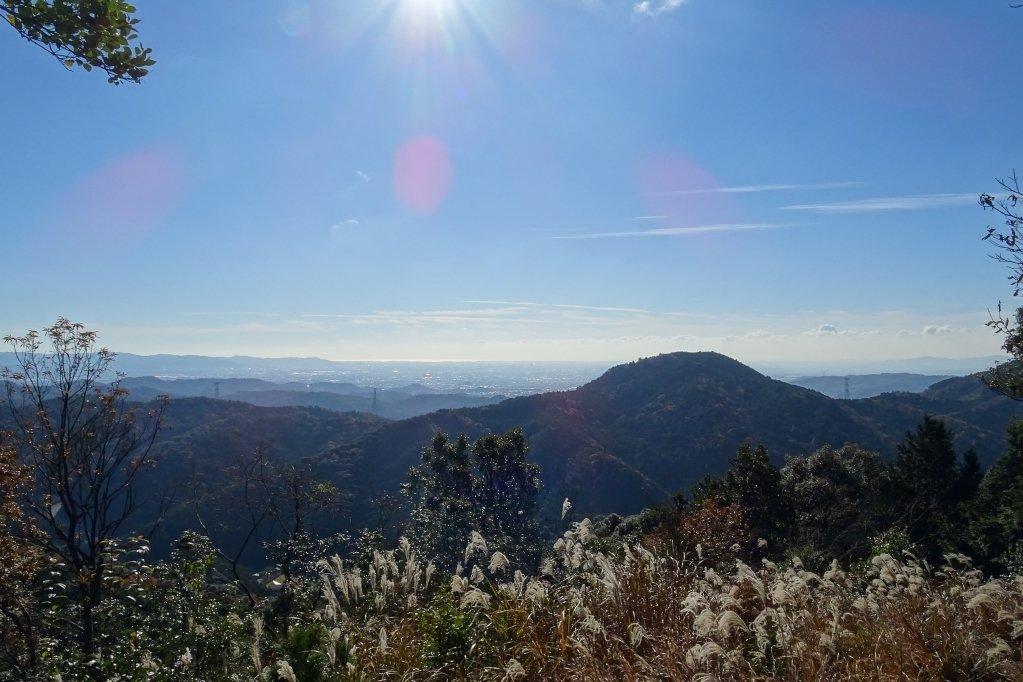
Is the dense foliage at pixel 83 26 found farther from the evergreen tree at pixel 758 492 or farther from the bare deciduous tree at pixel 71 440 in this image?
the evergreen tree at pixel 758 492

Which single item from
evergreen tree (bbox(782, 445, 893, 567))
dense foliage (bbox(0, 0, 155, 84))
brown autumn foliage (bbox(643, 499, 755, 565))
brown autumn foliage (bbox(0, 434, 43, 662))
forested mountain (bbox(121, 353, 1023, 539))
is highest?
dense foliage (bbox(0, 0, 155, 84))

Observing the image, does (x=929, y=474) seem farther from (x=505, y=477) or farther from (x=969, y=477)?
(x=505, y=477)

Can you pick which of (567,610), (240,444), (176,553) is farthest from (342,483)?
(567,610)

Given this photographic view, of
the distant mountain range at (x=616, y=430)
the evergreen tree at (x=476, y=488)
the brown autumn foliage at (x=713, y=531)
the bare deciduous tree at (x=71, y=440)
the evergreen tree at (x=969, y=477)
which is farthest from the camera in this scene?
the distant mountain range at (x=616, y=430)

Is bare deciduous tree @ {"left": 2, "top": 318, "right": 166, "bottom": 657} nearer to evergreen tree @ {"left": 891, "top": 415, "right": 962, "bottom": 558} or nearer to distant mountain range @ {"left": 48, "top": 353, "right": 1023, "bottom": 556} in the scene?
evergreen tree @ {"left": 891, "top": 415, "right": 962, "bottom": 558}

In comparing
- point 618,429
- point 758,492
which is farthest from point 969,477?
point 618,429

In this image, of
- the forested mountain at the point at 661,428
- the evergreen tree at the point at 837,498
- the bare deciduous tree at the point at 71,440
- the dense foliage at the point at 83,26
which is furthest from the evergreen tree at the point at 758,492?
the forested mountain at the point at 661,428

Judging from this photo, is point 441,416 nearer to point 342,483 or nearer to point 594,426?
point 594,426

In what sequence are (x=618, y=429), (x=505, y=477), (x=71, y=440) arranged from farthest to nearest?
(x=618, y=429) → (x=505, y=477) → (x=71, y=440)

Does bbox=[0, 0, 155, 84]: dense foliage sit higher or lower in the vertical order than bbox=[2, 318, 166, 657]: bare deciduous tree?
higher

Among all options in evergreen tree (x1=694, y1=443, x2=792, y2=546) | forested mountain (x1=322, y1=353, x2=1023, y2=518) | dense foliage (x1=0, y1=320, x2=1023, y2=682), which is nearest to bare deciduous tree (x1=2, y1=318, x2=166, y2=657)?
dense foliage (x1=0, y1=320, x2=1023, y2=682)

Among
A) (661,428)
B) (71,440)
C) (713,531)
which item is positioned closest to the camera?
(71,440)

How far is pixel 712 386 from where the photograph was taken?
103 meters

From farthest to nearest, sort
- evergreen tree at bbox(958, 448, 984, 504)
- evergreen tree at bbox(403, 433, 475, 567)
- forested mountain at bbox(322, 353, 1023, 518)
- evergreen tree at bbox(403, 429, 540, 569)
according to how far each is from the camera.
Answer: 1. forested mountain at bbox(322, 353, 1023, 518)
2. evergreen tree at bbox(958, 448, 984, 504)
3. evergreen tree at bbox(403, 429, 540, 569)
4. evergreen tree at bbox(403, 433, 475, 567)
